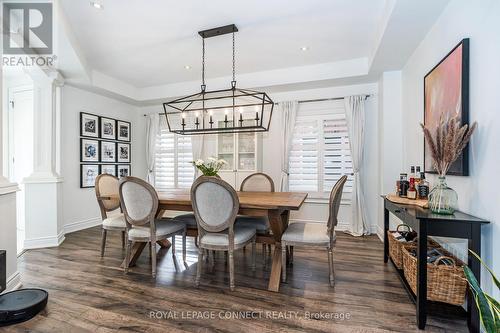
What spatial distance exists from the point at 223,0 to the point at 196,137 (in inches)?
117

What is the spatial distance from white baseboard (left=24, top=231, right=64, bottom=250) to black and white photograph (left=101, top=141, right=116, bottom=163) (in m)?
1.67

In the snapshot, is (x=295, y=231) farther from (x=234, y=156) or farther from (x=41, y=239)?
(x=41, y=239)

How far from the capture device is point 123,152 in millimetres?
5254

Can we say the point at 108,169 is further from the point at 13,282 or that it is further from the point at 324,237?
the point at 324,237

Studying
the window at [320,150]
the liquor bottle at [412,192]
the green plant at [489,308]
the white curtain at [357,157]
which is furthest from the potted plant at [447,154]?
the window at [320,150]

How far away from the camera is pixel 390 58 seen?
125 inches

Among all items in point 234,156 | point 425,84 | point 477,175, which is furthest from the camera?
point 234,156

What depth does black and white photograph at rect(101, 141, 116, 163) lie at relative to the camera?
4.79 metres

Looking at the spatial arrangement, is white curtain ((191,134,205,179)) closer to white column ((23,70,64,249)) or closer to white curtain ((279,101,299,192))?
white curtain ((279,101,299,192))

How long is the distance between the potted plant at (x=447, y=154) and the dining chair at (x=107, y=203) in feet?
9.75

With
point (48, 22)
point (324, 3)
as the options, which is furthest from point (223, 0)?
point (48, 22)

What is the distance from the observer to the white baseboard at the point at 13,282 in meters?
2.22

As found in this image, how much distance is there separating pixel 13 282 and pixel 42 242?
1.41m

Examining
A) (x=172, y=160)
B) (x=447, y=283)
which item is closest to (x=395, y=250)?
(x=447, y=283)
